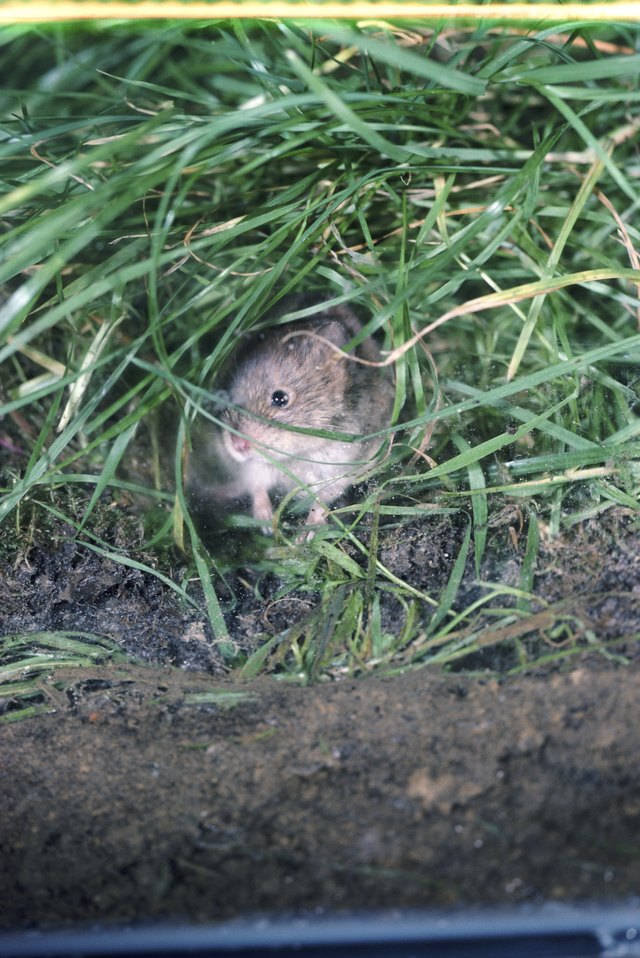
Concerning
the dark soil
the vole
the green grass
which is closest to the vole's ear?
the vole

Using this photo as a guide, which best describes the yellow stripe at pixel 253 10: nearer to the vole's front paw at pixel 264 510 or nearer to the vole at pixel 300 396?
the vole at pixel 300 396

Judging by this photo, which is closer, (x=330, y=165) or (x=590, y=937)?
(x=590, y=937)

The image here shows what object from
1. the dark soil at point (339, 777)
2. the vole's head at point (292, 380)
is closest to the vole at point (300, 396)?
the vole's head at point (292, 380)

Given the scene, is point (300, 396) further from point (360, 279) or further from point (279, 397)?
point (360, 279)

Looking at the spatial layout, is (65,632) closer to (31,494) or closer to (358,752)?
(31,494)

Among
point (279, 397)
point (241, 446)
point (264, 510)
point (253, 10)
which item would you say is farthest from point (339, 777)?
point (253, 10)

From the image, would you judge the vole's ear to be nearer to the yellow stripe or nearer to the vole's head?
the vole's head


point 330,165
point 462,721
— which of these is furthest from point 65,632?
point 330,165
